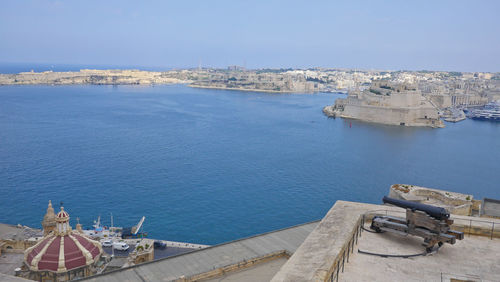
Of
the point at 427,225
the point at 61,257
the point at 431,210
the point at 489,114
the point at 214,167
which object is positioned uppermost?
the point at 431,210

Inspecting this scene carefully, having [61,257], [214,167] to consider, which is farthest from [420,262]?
[214,167]

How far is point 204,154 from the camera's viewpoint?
34188 millimetres

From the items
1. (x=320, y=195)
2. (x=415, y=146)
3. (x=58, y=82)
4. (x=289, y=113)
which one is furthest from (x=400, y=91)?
(x=58, y=82)

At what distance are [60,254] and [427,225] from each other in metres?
9.74

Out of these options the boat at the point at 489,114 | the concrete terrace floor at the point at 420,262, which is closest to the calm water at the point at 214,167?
the boat at the point at 489,114

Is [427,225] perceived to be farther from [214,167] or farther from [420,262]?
[214,167]

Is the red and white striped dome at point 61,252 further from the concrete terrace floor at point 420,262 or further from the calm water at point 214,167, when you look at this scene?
the concrete terrace floor at point 420,262

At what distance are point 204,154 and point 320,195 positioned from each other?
514 inches

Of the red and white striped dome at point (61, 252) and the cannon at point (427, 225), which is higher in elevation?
the cannon at point (427, 225)

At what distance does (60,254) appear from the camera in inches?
429

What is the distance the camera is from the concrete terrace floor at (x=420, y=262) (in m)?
4.43

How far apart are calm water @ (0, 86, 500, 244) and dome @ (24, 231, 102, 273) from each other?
23.6ft

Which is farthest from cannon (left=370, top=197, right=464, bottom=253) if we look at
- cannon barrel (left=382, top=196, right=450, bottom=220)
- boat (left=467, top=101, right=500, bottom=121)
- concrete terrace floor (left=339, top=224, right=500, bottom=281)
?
boat (left=467, top=101, right=500, bottom=121)

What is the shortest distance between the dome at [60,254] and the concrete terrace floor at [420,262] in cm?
872
